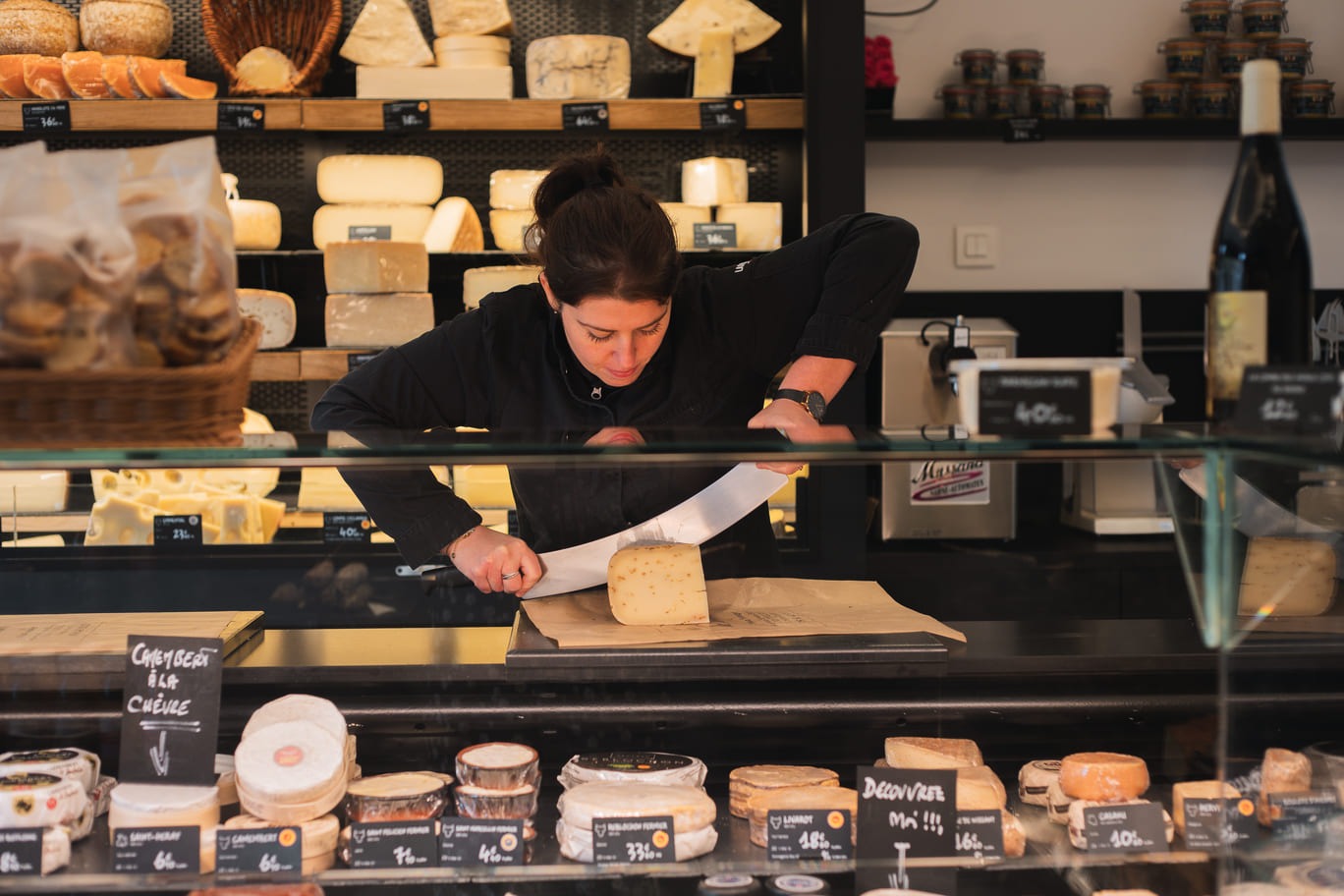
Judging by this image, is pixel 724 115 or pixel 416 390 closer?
pixel 416 390

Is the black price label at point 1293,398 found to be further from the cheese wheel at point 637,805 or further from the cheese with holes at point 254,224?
the cheese with holes at point 254,224

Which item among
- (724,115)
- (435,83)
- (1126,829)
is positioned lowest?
(1126,829)

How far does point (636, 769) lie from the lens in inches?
56.6

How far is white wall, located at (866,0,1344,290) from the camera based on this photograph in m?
3.86

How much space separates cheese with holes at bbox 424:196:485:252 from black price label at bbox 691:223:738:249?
2.08 feet

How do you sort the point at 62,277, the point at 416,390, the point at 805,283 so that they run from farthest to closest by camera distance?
the point at 805,283 → the point at 416,390 → the point at 62,277

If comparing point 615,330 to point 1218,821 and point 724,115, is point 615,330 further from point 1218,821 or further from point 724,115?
point 724,115

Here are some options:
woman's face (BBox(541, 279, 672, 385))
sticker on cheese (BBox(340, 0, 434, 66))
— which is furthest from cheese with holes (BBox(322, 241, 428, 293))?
woman's face (BBox(541, 279, 672, 385))

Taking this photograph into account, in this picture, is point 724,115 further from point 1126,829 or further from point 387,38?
point 1126,829

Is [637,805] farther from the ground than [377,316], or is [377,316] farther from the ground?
[377,316]

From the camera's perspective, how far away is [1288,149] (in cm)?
400

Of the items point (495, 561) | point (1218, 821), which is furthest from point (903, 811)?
point (495, 561)

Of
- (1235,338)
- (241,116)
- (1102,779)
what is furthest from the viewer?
(241,116)

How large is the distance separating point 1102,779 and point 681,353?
1.00 m
